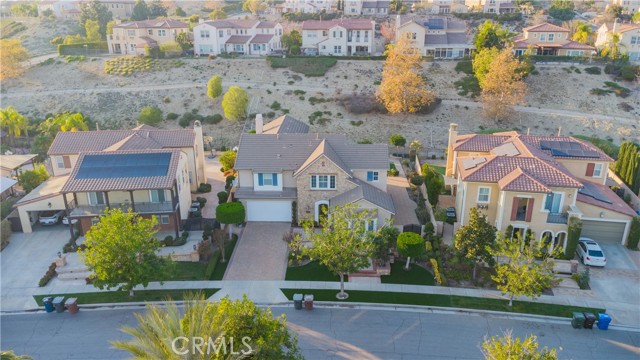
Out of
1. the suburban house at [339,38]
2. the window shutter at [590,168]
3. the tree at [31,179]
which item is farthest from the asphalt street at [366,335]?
the suburban house at [339,38]

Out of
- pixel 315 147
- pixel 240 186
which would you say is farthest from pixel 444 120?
pixel 240 186

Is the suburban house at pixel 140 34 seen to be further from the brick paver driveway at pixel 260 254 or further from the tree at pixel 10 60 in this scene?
the brick paver driveway at pixel 260 254

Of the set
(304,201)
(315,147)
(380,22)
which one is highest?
(380,22)

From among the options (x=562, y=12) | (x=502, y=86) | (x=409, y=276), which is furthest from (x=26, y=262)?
(x=562, y=12)

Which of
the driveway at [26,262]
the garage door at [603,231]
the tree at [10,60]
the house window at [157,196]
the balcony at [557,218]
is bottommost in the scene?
the driveway at [26,262]

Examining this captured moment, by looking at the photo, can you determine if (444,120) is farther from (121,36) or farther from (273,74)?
(121,36)
